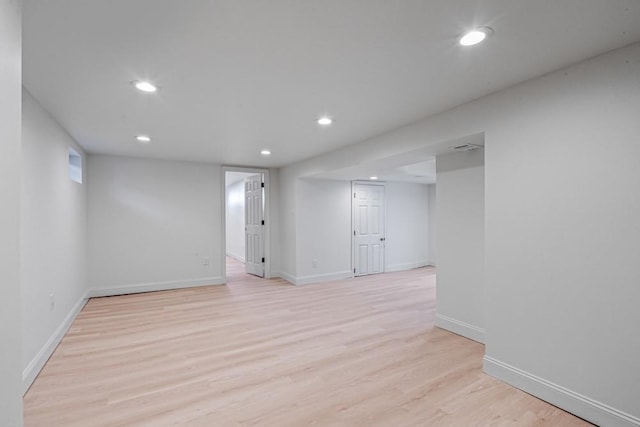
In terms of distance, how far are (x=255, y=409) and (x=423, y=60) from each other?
8.55 ft

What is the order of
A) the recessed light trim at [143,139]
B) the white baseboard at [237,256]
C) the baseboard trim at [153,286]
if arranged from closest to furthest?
the recessed light trim at [143,139] → the baseboard trim at [153,286] → the white baseboard at [237,256]

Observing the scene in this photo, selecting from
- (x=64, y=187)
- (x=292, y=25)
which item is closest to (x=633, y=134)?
(x=292, y=25)

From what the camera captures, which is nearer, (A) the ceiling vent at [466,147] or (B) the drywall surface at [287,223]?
(A) the ceiling vent at [466,147]

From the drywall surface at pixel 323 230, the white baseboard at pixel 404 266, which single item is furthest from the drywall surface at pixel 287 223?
the white baseboard at pixel 404 266

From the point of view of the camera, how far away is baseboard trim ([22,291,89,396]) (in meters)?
2.26

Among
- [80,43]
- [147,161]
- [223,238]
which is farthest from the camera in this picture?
[223,238]

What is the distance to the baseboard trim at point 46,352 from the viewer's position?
7.42 feet

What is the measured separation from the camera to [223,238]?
5785mm

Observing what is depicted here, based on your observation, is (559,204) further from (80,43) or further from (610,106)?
(80,43)

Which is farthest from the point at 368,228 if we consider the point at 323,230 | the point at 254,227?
the point at 254,227

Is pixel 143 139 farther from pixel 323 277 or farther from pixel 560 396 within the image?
pixel 560 396

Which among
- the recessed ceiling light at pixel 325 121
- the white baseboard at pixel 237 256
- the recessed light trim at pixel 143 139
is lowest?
the white baseboard at pixel 237 256

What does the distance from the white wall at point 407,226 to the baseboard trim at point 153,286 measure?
3.92 metres

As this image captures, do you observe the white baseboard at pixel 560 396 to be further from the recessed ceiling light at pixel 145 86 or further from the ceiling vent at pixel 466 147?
the recessed ceiling light at pixel 145 86
